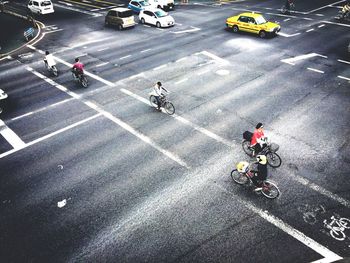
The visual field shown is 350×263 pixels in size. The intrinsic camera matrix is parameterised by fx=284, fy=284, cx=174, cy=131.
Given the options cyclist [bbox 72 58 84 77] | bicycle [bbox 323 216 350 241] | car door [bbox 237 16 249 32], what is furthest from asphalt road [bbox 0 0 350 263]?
car door [bbox 237 16 249 32]

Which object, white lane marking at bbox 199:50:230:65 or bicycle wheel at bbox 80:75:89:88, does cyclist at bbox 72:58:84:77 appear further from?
white lane marking at bbox 199:50:230:65

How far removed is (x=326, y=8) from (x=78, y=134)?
3399cm

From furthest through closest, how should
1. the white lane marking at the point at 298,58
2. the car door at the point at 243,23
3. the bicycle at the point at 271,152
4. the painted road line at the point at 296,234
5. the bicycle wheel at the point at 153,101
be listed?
the car door at the point at 243,23 < the white lane marking at the point at 298,58 < the bicycle wheel at the point at 153,101 < the bicycle at the point at 271,152 < the painted road line at the point at 296,234

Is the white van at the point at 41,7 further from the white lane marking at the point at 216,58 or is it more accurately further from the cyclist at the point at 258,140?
the cyclist at the point at 258,140

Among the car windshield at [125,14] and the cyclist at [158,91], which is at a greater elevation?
the car windshield at [125,14]

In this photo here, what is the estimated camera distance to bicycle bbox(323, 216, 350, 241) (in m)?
8.49

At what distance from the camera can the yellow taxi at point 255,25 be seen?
24.9 meters

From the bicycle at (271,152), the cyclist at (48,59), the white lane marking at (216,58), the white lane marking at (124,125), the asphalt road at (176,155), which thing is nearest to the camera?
the asphalt road at (176,155)

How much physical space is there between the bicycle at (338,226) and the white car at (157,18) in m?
25.4

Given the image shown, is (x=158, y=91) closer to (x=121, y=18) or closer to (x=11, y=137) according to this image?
(x=11, y=137)

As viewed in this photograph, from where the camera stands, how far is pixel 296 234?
8.61 metres

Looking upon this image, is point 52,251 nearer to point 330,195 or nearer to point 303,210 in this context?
point 303,210

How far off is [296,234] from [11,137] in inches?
519

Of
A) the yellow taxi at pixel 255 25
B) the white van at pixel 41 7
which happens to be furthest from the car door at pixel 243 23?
the white van at pixel 41 7
